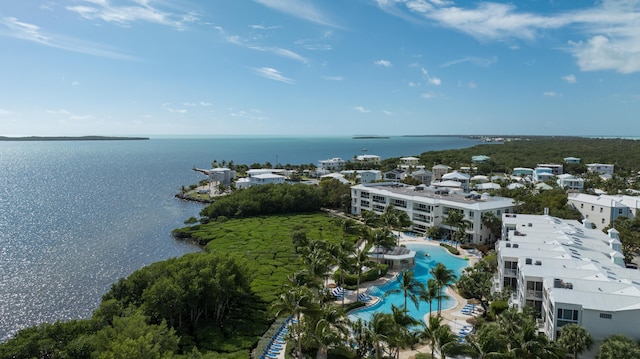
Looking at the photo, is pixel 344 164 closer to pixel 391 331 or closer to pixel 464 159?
pixel 464 159

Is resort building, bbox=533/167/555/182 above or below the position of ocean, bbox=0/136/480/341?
above

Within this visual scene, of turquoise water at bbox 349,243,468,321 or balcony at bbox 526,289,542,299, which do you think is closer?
balcony at bbox 526,289,542,299

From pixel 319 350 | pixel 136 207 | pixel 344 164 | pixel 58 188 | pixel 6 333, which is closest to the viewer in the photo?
pixel 319 350

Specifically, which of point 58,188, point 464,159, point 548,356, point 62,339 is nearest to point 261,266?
point 62,339

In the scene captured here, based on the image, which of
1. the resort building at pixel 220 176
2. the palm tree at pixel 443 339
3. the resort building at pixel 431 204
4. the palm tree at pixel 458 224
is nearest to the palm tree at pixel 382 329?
the palm tree at pixel 443 339

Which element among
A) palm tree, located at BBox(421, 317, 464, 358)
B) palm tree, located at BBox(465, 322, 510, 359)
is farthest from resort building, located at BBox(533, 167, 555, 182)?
palm tree, located at BBox(421, 317, 464, 358)

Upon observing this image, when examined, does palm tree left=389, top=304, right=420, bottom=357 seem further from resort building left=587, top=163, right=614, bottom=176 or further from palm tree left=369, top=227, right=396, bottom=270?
resort building left=587, top=163, right=614, bottom=176
